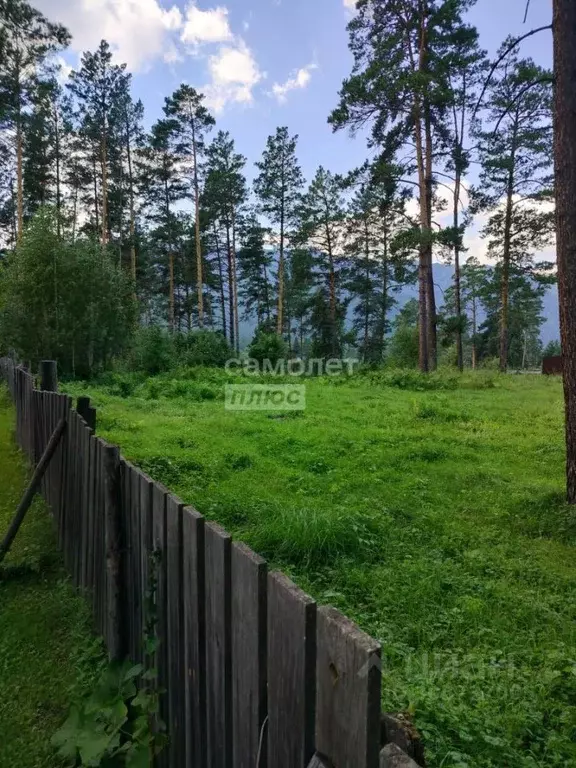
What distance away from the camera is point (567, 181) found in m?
4.59

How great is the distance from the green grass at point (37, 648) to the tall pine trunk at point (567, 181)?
14.7 ft

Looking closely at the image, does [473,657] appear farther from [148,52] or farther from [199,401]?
[148,52]

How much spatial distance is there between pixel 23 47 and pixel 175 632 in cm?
1458

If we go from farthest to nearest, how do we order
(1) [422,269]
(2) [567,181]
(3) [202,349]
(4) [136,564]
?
(3) [202,349] < (1) [422,269] < (2) [567,181] < (4) [136,564]

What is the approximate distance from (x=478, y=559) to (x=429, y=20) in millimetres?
19585

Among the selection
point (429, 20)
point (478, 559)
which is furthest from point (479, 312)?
point (478, 559)

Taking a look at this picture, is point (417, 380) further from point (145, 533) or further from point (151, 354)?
point (145, 533)

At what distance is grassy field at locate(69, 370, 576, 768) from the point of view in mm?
2145

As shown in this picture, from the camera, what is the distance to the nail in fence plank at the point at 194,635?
5.12 feet

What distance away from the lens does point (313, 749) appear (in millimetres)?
1020

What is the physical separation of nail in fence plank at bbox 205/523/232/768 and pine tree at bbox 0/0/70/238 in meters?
10.4

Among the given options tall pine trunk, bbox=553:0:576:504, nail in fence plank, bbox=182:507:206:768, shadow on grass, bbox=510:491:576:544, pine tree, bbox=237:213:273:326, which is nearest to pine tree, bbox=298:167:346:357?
pine tree, bbox=237:213:273:326

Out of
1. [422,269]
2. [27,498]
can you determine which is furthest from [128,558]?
[422,269]

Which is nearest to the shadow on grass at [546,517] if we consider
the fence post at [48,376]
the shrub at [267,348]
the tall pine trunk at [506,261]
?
the fence post at [48,376]
